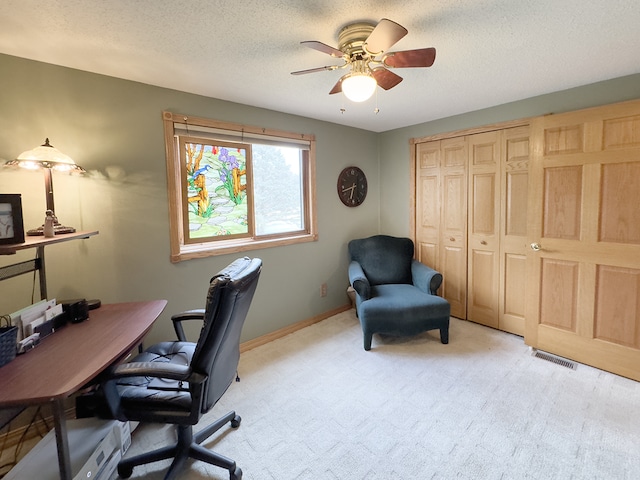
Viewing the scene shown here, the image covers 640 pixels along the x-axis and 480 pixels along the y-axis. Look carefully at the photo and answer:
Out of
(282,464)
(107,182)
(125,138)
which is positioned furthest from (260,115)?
(282,464)

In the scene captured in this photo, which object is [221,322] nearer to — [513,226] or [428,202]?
[513,226]

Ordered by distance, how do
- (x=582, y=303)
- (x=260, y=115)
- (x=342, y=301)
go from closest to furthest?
(x=582, y=303)
(x=260, y=115)
(x=342, y=301)

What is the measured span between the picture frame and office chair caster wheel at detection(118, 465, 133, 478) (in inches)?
47.4

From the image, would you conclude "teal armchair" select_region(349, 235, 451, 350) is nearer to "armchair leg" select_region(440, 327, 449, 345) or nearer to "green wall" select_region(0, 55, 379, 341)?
"armchair leg" select_region(440, 327, 449, 345)

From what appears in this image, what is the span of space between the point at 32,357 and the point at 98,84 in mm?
1701

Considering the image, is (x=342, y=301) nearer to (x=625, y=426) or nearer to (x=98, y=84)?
(x=625, y=426)

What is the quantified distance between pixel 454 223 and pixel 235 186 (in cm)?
235

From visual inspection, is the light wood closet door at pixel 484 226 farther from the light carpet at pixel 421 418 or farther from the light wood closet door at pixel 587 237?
the light carpet at pixel 421 418

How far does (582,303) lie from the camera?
2424 mm

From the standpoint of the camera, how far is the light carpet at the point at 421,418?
61.8 inches

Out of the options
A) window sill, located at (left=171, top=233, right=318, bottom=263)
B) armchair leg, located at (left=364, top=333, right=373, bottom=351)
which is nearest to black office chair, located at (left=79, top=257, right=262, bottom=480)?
window sill, located at (left=171, top=233, right=318, bottom=263)

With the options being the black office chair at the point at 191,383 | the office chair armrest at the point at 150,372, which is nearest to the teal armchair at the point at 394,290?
the black office chair at the point at 191,383

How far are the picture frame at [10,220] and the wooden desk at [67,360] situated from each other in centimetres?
52

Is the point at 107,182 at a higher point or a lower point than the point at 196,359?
higher
